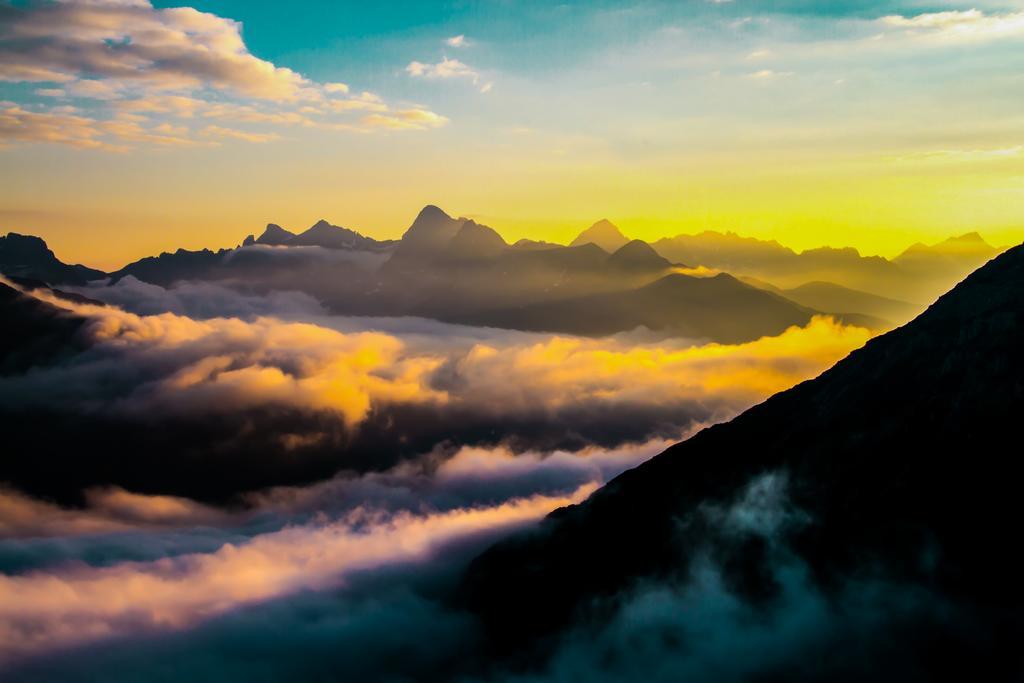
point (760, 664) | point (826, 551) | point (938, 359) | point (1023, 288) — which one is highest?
point (1023, 288)

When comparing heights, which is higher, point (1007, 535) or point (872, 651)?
point (1007, 535)

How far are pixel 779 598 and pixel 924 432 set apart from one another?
5812cm

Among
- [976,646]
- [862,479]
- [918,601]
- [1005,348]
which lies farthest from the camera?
[862,479]

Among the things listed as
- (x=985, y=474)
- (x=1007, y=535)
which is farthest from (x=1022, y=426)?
(x=1007, y=535)

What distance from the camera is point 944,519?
17375 centimetres

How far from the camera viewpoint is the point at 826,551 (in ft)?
635

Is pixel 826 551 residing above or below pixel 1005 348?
below

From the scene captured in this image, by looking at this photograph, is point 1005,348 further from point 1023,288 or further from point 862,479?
point 862,479

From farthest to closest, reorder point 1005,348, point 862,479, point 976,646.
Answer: point 862,479 < point 1005,348 < point 976,646

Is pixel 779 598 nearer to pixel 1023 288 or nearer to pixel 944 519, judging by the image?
pixel 944 519

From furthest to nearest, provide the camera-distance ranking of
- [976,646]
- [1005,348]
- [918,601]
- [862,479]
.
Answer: [862,479] < [1005,348] < [918,601] < [976,646]

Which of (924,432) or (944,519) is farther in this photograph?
(924,432)

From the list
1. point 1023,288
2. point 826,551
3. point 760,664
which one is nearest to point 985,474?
point 826,551

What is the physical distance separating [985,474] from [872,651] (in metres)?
49.8
